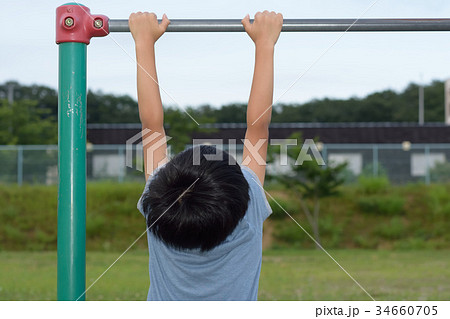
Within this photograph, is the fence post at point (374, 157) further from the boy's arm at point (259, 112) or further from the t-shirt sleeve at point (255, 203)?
the t-shirt sleeve at point (255, 203)

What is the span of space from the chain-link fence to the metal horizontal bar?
1035cm

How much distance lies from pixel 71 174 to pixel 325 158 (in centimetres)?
1082

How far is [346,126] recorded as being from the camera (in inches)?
664

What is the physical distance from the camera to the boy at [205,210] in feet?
3.66

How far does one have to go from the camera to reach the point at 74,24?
1708mm

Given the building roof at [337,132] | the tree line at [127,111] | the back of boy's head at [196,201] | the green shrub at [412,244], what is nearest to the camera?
the back of boy's head at [196,201]

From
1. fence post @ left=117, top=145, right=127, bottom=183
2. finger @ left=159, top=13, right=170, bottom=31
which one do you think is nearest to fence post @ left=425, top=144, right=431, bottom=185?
fence post @ left=117, top=145, right=127, bottom=183

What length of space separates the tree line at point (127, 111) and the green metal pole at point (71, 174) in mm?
10462

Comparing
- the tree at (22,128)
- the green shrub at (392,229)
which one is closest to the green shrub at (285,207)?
the green shrub at (392,229)

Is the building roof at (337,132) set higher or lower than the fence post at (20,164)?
higher

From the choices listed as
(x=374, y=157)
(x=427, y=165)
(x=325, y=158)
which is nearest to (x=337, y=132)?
(x=374, y=157)

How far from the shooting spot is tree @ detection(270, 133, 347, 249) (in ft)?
33.3

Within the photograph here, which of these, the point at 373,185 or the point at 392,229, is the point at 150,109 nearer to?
the point at 392,229

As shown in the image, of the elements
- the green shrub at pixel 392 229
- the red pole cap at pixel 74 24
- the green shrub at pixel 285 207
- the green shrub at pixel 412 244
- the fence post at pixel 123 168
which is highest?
the red pole cap at pixel 74 24
